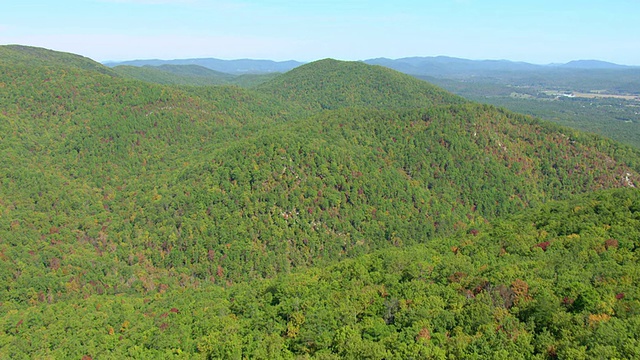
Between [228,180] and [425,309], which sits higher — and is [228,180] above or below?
below

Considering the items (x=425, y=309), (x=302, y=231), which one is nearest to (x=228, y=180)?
(x=302, y=231)

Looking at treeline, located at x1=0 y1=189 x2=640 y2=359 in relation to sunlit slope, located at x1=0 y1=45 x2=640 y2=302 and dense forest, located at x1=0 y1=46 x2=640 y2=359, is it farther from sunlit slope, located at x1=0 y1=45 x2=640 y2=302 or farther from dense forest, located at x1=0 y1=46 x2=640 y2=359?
sunlit slope, located at x1=0 y1=45 x2=640 y2=302

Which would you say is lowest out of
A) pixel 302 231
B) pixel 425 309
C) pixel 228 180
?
pixel 302 231

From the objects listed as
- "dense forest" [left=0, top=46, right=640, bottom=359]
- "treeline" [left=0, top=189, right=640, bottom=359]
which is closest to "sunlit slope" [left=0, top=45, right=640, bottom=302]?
"dense forest" [left=0, top=46, right=640, bottom=359]

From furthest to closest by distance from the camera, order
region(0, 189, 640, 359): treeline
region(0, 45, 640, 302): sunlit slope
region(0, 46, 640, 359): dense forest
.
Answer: region(0, 45, 640, 302): sunlit slope, region(0, 46, 640, 359): dense forest, region(0, 189, 640, 359): treeline

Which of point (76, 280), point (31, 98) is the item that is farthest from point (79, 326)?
point (31, 98)

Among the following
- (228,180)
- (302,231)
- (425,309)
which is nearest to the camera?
(425,309)

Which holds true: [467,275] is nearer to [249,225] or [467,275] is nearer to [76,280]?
[249,225]

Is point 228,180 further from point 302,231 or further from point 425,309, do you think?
point 425,309
